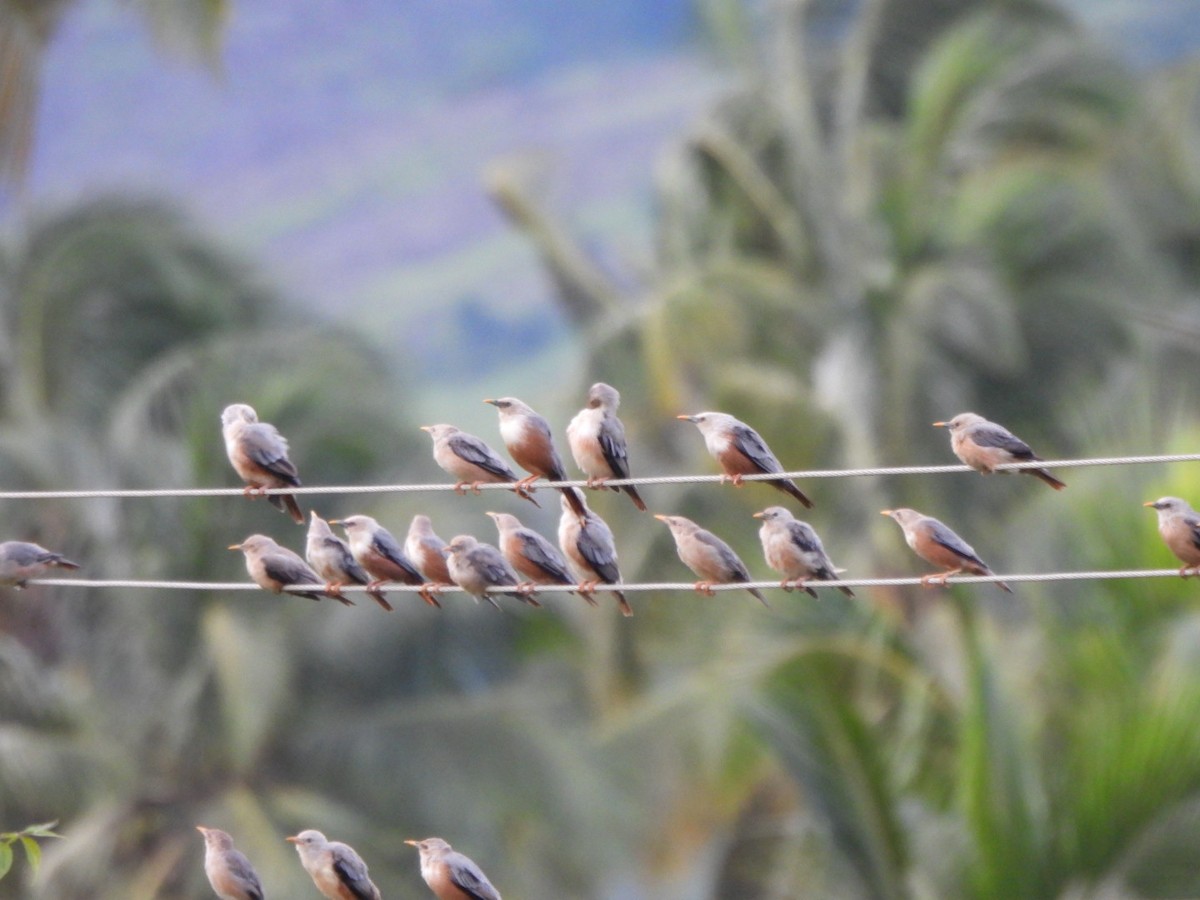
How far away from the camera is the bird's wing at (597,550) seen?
9602 mm

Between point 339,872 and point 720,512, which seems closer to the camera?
point 339,872

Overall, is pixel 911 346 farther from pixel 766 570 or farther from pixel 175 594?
pixel 175 594

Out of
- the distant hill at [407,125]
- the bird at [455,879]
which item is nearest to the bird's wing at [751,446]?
the bird at [455,879]

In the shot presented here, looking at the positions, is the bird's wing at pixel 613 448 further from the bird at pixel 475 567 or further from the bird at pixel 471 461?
the bird at pixel 475 567

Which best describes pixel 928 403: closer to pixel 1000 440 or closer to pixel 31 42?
pixel 31 42

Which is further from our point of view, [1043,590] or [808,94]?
[808,94]

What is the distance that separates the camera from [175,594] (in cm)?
1875

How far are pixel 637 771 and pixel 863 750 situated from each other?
6.17 m

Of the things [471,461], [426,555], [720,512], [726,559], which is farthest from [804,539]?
[720,512]

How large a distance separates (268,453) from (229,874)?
2.00m

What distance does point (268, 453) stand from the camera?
10016mm

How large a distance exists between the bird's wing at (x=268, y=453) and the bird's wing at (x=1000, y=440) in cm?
306

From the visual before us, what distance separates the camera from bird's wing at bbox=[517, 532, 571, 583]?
383 inches

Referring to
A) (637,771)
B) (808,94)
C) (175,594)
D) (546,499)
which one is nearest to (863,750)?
(637,771)
